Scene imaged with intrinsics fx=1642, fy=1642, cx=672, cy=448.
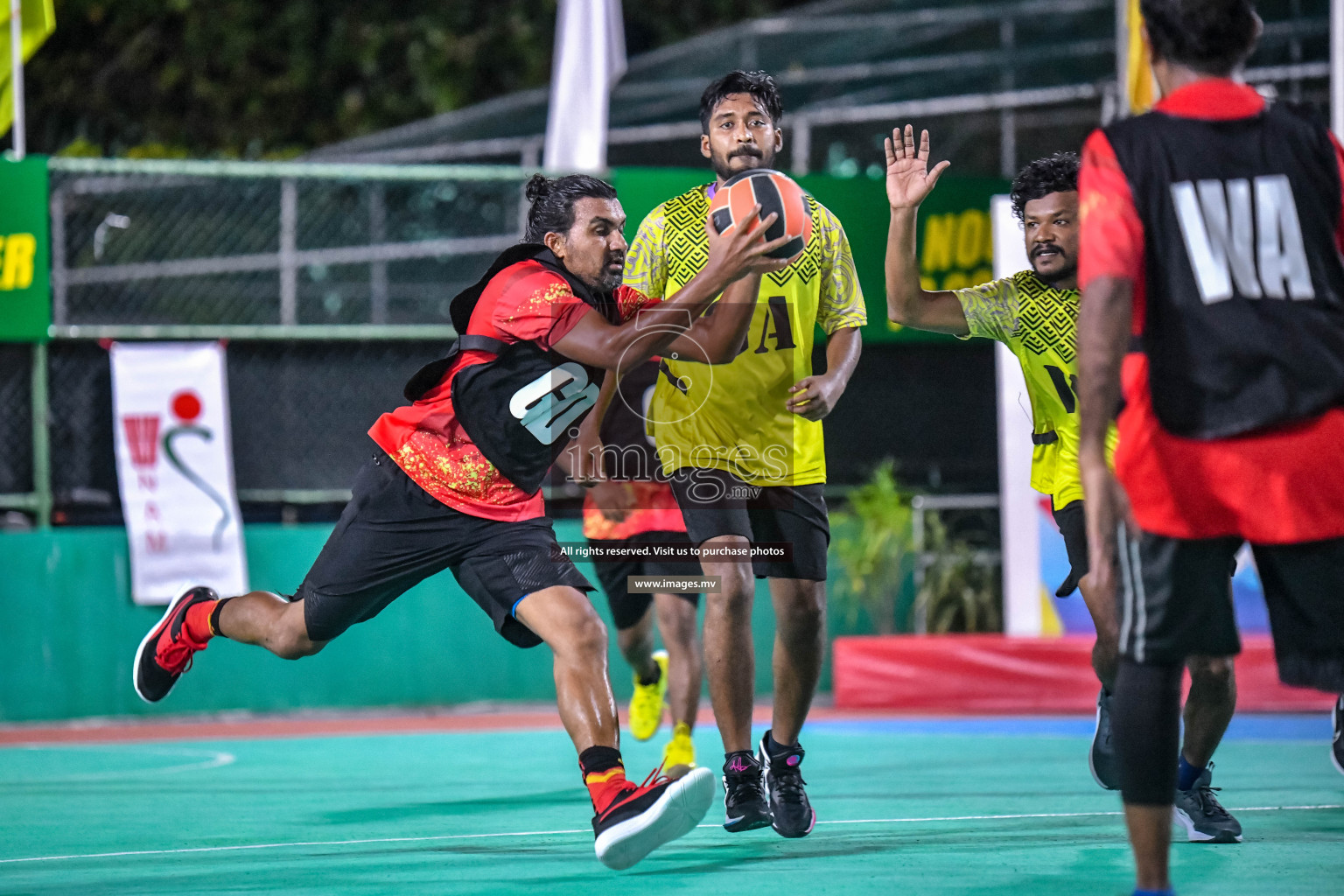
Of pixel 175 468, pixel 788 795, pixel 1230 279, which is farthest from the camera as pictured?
pixel 175 468

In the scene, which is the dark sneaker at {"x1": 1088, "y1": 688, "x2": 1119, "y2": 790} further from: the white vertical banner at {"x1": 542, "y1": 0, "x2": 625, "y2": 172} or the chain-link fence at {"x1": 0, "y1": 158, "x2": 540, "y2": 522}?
the white vertical banner at {"x1": 542, "y1": 0, "x2": 625, "y2": 172}

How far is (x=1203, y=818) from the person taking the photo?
5.21 m

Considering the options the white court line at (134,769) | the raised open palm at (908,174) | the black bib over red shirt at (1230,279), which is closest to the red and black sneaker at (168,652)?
the white court line at (134,769)

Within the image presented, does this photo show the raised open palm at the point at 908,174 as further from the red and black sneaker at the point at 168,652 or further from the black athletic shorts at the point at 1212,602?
the red and black sneaker at the point at 168,652

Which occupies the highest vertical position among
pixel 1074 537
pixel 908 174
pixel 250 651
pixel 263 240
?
→ pixel 263 240

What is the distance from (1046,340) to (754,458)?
105cm

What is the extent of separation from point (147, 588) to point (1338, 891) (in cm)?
800

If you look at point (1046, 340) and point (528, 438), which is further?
point (1046, 340)

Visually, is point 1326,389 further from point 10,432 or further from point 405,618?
point 10,432

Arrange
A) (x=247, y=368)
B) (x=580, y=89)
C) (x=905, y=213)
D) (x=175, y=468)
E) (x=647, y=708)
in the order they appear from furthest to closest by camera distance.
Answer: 1. (x=580, y=89)
2. (x=247, y=368)
3. (x=175, y=468)
4. (x=647, y=708)
5. (x=905, y=213)

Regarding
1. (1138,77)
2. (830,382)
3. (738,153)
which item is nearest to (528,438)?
(830,382)

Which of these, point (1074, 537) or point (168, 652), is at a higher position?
point (1074, 537)

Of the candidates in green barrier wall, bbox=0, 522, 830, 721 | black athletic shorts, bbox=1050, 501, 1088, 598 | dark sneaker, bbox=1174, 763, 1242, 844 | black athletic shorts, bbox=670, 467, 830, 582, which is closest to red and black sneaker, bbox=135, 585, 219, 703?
black athletic shorts, bbox=670, 467, 830, 582

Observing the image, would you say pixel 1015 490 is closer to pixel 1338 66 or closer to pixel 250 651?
pixel 1338 66
